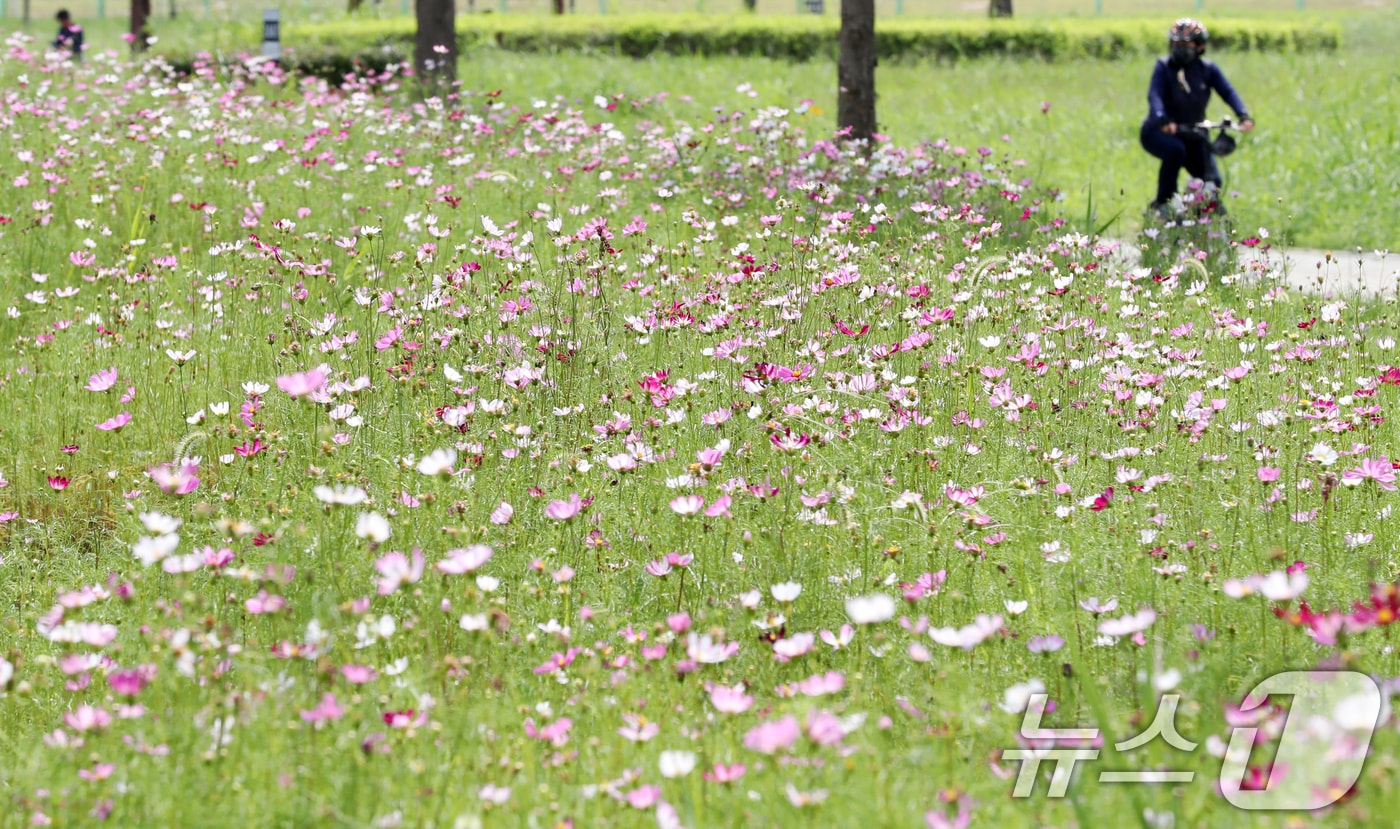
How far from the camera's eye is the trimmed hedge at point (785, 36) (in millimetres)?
20406

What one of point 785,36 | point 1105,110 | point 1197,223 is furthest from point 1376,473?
point 785,36

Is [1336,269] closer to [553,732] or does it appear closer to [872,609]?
[872,609]

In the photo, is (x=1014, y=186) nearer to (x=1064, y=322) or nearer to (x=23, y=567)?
(x=1064, y=322)

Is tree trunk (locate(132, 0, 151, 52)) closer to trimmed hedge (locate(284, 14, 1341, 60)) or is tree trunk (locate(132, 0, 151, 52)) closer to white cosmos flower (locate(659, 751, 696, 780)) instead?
trimmed hedge (locate(284, 14, 1341, 60))

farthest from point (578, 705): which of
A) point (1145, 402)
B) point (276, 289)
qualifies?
point (276, 289)

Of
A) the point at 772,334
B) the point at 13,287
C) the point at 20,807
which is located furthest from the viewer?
the point at 13,287

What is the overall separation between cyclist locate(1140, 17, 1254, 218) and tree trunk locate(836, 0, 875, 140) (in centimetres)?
237

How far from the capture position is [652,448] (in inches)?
150

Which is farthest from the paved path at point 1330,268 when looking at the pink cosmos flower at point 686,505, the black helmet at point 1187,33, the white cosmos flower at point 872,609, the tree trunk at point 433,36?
the tree trunk at point 433,36

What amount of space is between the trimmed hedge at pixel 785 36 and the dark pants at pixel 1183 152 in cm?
1156

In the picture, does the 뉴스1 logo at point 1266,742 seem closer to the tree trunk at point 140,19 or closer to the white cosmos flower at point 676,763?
the white cosmos flower at point 676,763

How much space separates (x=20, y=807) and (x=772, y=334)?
2.83m

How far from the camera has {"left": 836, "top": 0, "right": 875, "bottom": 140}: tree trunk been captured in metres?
10.6

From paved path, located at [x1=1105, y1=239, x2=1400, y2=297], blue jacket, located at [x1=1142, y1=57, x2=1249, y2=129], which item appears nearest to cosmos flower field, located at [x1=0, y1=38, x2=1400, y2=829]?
paved path, located at [x1=1105, y1=239, x2=1400, y2=297]
